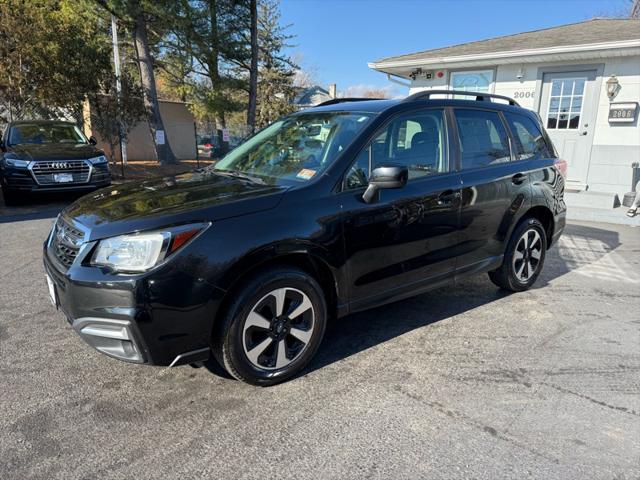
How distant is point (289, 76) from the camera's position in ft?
92.9

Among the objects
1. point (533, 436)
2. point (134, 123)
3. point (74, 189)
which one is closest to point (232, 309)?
point (533, 436)

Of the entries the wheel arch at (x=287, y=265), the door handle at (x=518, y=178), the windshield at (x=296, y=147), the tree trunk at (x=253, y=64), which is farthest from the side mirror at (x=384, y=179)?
the tree trunk at (x=253, y=64)

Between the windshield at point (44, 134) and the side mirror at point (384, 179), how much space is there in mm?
9089

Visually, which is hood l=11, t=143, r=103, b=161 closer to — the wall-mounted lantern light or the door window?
the door window

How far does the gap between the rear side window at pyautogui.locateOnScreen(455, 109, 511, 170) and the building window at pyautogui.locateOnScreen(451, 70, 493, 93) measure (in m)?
7.73

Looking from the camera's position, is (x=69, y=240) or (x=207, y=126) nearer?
(x=69, y=240)

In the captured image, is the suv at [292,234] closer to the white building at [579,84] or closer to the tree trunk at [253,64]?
the white building at [579,84]

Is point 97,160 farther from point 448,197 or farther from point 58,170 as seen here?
point 448,197

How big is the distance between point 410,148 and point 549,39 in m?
9.41

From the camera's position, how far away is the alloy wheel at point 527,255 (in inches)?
179

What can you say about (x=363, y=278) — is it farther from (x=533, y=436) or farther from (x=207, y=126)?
(x=207, y=126)

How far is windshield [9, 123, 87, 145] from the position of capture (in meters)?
9.49

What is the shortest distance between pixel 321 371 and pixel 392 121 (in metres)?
1.90

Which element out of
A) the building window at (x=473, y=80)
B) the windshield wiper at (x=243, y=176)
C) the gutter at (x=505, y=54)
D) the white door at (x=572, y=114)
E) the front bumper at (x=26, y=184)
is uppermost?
the gutter at (x=505, y=54)
